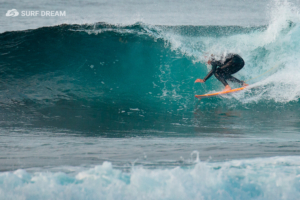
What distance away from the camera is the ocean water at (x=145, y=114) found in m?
3.23

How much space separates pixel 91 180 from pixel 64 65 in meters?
7.43

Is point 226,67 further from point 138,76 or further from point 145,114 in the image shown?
point 138,76

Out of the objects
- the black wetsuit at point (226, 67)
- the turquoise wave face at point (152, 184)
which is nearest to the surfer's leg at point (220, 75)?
the black wetsuit at point (226, 67)

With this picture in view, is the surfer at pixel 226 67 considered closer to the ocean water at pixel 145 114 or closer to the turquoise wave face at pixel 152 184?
the ocean water at pixel 145 114

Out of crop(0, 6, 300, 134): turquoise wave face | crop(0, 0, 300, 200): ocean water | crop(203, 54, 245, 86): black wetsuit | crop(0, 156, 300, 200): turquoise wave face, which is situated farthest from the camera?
crop(203, 54, 245, 86): black wetsuit

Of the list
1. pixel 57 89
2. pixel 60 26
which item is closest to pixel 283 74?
pixel 57 89

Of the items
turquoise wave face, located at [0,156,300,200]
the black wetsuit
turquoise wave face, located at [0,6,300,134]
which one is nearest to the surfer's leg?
the black wetsuit

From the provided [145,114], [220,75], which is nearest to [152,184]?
[145,114]

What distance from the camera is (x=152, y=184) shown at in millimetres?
3182

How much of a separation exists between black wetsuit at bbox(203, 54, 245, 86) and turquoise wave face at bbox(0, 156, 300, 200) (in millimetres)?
4780

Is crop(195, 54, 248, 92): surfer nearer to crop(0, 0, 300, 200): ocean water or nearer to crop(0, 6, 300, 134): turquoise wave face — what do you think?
crop(0, 6, 300, 134): turquoise wave face

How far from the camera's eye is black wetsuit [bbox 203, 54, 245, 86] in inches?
316

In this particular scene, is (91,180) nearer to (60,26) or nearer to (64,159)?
(64,159)

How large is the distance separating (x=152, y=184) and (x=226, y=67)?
5.58 m
